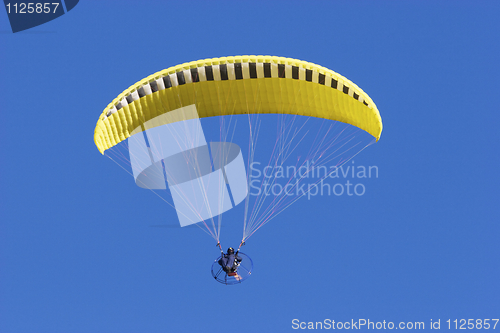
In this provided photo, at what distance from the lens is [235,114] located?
1592 cm

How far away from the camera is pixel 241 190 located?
1747 cm

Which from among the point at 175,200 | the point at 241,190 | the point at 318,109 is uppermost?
the point at 318,109

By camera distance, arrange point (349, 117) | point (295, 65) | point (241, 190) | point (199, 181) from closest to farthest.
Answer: point (295, 65) → point (349, 117) → point (199, 181) → point (241, 190)

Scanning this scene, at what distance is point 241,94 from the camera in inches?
604

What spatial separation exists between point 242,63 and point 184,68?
1.52 m

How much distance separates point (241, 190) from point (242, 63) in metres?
4.57

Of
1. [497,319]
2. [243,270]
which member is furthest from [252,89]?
[497,319]

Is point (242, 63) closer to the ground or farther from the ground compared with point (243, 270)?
farther from the ground

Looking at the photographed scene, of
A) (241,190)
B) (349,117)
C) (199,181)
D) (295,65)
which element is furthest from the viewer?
(241,190)

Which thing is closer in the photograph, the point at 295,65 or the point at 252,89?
the point at 295,65

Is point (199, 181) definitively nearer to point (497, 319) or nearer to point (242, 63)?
point (242, 63)

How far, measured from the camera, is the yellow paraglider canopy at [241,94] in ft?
47.2

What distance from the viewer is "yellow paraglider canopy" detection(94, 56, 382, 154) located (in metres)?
14.4

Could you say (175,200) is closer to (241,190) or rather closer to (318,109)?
(241,190)
